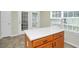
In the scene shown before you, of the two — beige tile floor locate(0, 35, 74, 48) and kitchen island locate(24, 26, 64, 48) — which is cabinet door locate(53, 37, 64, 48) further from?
beige tile floor locate(0, 35, 74, 48)

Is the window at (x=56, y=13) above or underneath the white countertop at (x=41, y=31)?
above

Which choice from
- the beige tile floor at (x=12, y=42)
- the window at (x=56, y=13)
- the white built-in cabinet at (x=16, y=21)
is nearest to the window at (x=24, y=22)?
the white built-in cabinet at (x=16, y=21)

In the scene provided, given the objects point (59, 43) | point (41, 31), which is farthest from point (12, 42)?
point (59, 43)

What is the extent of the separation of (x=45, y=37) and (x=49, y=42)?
0.30ft

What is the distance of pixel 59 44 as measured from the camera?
153cm


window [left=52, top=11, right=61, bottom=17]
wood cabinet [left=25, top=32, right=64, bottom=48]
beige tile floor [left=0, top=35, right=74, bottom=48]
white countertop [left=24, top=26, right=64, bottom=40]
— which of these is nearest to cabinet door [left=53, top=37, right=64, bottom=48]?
wood cabinet [left=25, top=32, right=64, bottom=48]

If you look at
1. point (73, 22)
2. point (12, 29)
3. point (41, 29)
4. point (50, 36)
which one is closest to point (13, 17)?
point (12, 29)

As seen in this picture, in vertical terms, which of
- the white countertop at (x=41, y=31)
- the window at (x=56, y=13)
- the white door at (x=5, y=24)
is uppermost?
the window at (x=56, y=13)

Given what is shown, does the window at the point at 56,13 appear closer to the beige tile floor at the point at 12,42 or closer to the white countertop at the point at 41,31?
the white countertop at the point at 41,31

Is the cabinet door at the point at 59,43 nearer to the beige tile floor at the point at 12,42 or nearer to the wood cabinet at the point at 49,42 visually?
the wood cabinet at the point at 49,42

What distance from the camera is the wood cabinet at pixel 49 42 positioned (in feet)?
4.86
